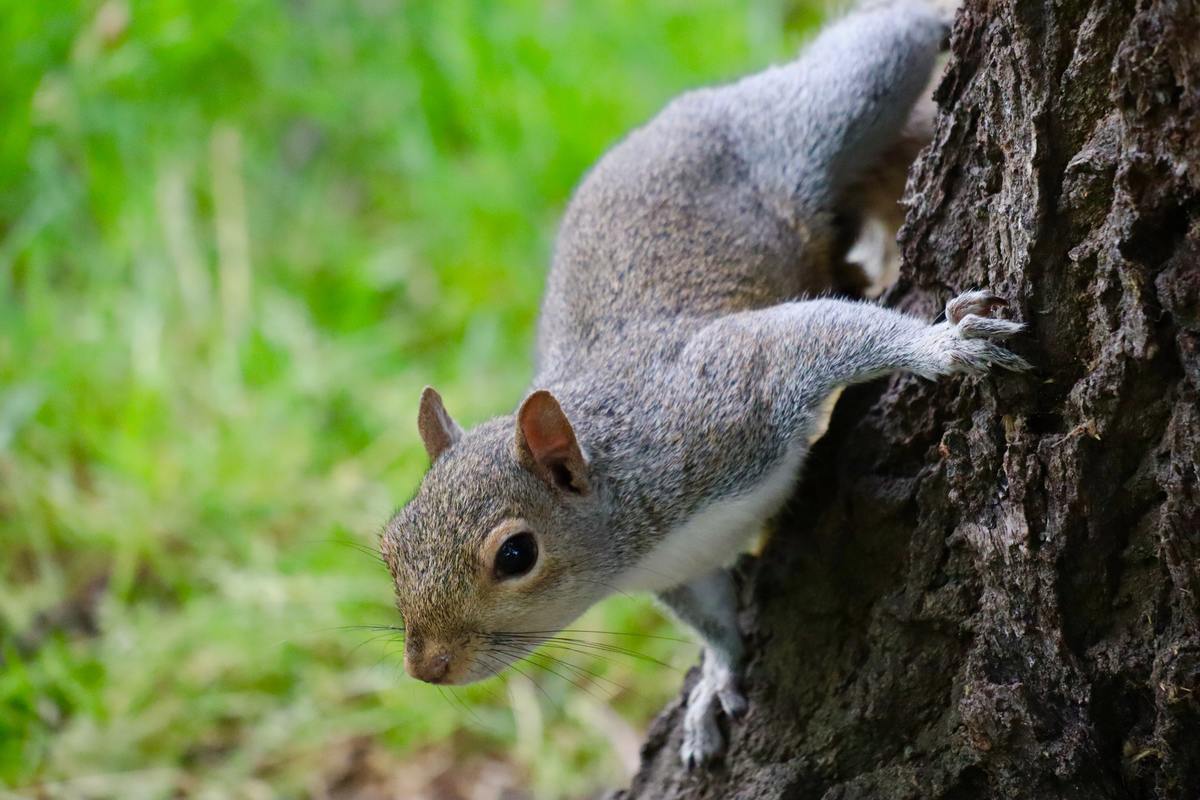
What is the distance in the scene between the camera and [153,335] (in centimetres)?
462

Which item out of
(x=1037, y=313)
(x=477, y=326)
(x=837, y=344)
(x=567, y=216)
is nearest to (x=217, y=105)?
(x=477, y=326)

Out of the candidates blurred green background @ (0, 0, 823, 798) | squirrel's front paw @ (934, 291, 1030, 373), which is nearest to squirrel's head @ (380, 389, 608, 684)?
squirrel's front paw @ (934, 291, 1030, 373)

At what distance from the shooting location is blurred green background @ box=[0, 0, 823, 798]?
3.64m

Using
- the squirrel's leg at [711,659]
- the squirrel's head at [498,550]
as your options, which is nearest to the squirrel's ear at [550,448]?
the squirrel's head at [498,550]

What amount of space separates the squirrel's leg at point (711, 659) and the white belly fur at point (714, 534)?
7 cm

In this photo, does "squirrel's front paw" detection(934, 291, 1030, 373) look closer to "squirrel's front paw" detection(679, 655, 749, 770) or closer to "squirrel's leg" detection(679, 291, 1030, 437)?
"squirrel's leg" detection(679, 291, 1030, 437)

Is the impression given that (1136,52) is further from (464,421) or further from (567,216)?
(464,421)

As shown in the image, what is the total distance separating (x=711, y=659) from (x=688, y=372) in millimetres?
598

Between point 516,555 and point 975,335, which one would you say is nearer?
point 975,335

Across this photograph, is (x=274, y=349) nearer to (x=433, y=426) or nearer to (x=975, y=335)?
(x=433, y=426)

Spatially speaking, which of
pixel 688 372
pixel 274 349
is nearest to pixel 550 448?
pixel 688 372

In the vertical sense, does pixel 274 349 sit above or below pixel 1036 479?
above

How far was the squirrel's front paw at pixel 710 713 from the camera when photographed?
2.33 meters

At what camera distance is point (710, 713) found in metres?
2.36
